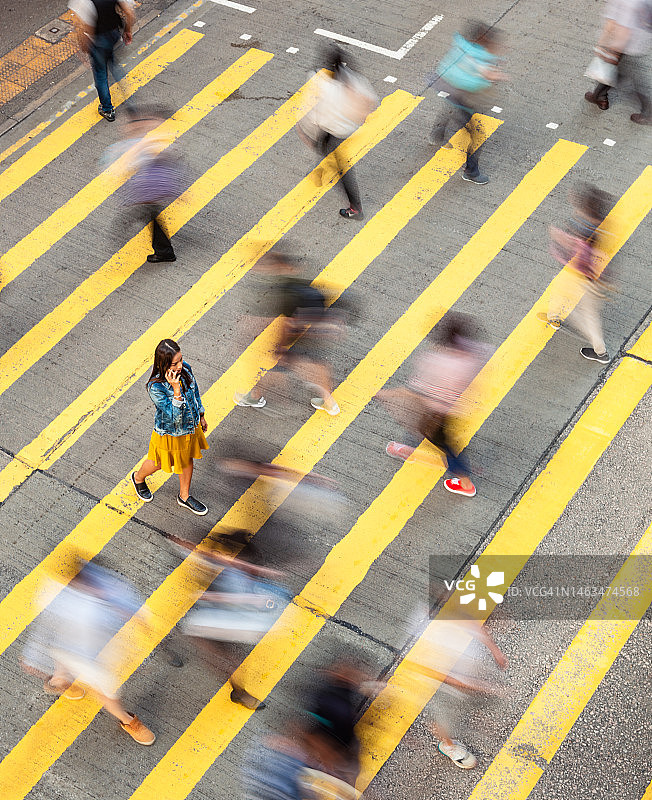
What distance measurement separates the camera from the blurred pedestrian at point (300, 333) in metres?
7.61

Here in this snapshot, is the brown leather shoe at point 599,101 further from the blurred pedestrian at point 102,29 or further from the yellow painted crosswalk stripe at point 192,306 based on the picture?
the blurred pedestrian at point 102,29

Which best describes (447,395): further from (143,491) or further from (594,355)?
(143,491)

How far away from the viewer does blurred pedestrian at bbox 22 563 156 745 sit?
5.97 metres

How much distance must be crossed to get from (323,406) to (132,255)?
306 centimetres

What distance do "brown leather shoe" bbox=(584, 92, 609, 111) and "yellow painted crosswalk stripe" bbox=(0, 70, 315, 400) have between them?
3644 millimetres

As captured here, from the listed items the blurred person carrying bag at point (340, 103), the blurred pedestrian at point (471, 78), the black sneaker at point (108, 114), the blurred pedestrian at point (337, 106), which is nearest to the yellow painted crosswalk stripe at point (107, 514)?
the blurred pedestrian at point (337, 106)

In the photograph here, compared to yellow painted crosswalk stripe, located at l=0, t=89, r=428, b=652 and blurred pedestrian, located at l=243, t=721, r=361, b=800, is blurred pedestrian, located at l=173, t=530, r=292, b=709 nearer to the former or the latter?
blurred pedestrian, located at l=243, t=721, r=361, b=800

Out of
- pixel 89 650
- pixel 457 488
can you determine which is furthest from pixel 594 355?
pixel 89 650

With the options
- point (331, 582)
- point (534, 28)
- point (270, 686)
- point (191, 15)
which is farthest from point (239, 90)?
point (270, 686)

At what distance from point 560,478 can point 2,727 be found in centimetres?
496

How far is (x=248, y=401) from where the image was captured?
8.28 m

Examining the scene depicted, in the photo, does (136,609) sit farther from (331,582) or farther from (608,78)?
(608,78)

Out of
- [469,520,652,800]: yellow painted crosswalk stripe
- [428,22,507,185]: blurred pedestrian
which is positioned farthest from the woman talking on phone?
[428,22,507,185]: blurred pedestrian

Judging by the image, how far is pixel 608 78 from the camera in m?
10.6
